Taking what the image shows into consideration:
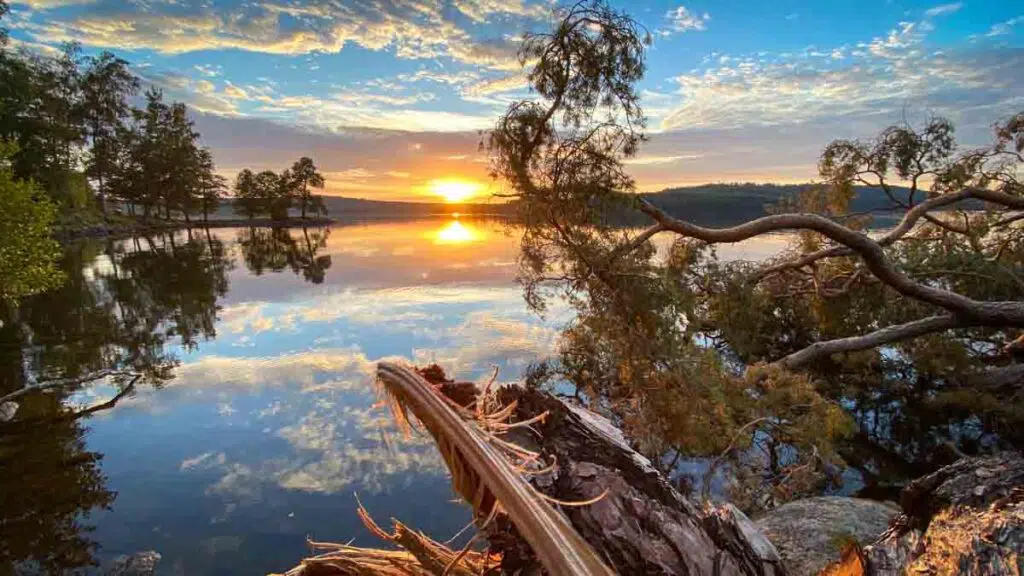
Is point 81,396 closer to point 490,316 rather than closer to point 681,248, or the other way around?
point 490,316

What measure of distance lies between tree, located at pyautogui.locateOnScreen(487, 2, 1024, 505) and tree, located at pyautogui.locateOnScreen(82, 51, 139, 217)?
67.4 meters

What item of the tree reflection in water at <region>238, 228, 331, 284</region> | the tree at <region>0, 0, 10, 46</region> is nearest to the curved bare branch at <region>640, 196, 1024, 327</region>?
the tree reflection in water at <region>238, 228, 331, 284</region>

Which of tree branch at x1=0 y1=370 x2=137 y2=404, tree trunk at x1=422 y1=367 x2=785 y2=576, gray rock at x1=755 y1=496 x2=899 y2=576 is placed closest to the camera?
tree trunk at x1=422 y1=367 x2=785 y2=576

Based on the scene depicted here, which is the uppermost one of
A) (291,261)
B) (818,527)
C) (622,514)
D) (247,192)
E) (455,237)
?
(247,192)

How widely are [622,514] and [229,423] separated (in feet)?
31.7

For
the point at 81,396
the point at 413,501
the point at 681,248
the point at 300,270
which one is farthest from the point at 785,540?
the point at 300,270

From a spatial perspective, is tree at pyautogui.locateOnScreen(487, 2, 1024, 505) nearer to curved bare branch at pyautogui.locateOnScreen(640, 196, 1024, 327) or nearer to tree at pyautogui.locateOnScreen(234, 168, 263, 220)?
curved bare branch at pyautogui.locateOnScreen(640, 196, 1024, 327)

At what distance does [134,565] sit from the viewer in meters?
5.41

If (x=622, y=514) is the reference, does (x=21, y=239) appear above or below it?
above

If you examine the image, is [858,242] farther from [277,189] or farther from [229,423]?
[277,189]

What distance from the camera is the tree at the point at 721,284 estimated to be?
7090mm

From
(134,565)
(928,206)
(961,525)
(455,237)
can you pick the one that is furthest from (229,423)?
(455,237)

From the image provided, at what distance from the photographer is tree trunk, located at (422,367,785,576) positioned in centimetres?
145

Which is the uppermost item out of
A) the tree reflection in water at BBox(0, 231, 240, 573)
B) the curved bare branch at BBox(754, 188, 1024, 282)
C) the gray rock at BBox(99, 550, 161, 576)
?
the curved bare branch at BBox(754, 188, 1024, 282)
